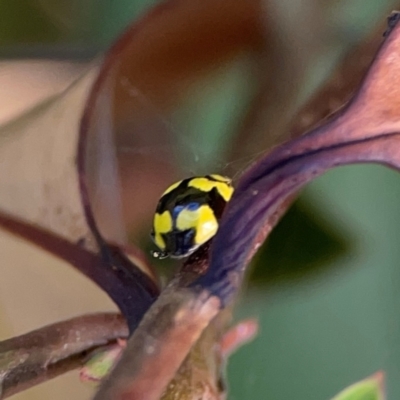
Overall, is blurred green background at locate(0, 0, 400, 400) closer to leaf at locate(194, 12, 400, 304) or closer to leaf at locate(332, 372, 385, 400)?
leaf at locate(332, 372, 385, 400)

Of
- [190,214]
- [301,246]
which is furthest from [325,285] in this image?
[190,214]

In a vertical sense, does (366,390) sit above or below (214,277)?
below

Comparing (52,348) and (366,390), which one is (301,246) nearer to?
(366,390)

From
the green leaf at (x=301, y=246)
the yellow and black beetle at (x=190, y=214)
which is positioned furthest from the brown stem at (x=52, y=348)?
the green leaf at (x=301, y=246)

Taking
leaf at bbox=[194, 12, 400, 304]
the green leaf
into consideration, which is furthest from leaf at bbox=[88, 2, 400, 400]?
the green leaf

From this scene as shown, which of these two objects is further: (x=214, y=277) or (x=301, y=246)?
(x=301, y=246)

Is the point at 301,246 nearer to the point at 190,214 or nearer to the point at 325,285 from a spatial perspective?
the point at 325,285

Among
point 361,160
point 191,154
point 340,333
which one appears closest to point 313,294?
point 340,333
